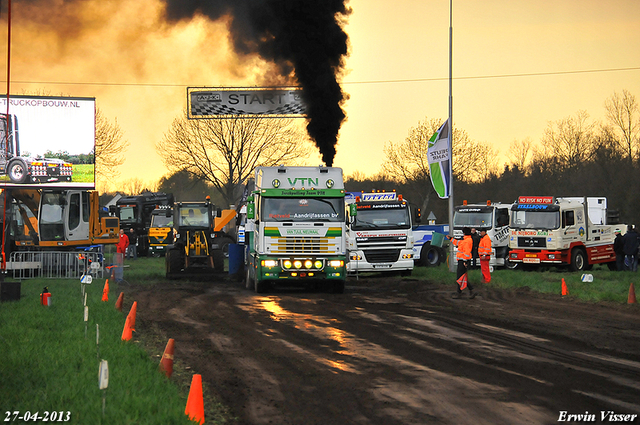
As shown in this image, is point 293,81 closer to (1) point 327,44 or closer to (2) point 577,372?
(1) point 327,44

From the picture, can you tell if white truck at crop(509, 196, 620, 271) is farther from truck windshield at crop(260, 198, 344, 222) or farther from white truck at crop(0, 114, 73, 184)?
white truck at crop(0, 114, 73, 184)

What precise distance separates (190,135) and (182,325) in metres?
42.2

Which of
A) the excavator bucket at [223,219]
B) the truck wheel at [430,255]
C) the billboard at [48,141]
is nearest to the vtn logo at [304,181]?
the excavator bucket at [223,219]

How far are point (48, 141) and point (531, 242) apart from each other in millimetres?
19728

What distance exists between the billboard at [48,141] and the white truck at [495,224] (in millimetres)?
15743

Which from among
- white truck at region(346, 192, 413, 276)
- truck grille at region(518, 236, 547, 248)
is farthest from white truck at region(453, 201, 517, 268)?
white truck at region(346, 192, 413, 276)

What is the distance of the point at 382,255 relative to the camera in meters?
24.5

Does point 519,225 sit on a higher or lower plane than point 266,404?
higher

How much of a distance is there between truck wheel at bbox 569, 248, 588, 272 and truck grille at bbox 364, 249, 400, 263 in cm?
724

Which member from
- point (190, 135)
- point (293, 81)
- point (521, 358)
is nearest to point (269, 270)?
point (293, 81)

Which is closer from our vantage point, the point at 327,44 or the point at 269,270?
the point at 269,270

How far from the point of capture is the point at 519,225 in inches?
1061

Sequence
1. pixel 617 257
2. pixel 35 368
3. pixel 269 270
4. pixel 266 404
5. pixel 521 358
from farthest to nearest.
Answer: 1. pixel 617 257
2. pixel 269 270
3. pixel 521 358
4. pixel 35 368
5. pixel 266 404

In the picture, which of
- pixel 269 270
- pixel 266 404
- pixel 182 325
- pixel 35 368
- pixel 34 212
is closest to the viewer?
pixel 266 404
